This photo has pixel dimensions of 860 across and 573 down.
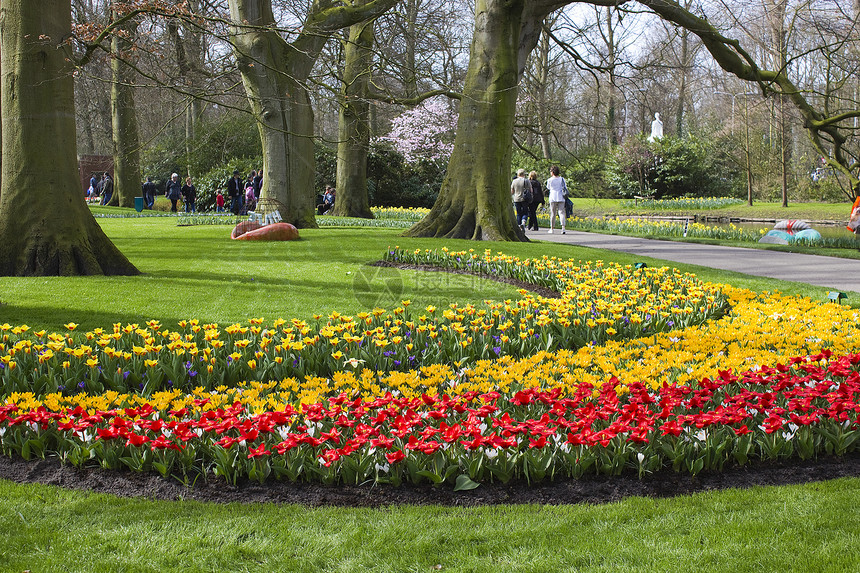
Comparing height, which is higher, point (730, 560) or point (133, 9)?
point (133, 9)

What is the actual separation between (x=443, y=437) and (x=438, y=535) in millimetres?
599

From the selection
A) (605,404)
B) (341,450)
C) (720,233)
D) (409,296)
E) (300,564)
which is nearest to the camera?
(300,564)

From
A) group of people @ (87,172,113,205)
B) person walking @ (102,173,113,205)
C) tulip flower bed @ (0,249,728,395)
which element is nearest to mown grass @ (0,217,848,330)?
tulip flower bed @ (0,249,728,395)

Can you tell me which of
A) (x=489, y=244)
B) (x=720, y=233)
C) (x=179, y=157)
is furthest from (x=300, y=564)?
(x=179, y=157)

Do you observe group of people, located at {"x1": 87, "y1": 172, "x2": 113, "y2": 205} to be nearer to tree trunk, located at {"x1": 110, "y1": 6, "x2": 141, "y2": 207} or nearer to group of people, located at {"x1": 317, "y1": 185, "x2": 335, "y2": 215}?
tree trunk, located at {"x1": 110, "y1": 6, "x2": 141, "y2": 207}

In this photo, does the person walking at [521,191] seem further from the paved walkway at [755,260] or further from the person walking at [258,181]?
the person walking at [258,181]

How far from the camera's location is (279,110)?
15.8m

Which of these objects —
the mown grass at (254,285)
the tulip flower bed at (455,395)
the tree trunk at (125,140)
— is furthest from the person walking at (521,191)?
the tree trunk at (125,140)

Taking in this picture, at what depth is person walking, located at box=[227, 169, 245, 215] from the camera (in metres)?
23.6

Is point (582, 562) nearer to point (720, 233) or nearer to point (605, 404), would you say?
point (605, 404)

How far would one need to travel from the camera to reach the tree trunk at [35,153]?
8367mm

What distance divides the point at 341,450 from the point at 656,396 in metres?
1.95

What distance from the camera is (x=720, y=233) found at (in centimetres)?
1719

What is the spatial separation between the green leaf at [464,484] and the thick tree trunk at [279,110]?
12.2 metres
